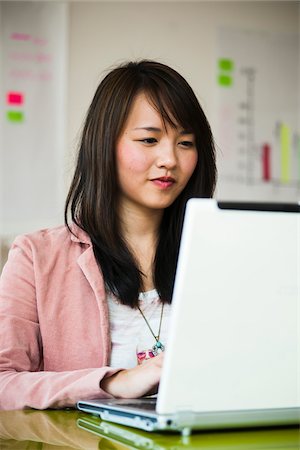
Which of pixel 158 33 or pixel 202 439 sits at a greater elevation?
pixel 158 33

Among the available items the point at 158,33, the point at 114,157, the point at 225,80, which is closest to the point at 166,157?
the point at 114,157

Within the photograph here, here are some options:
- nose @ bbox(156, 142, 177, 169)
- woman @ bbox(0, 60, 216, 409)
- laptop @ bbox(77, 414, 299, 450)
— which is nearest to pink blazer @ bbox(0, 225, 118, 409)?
woman @ bbox(0, 60, 216, 409)

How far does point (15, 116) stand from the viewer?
3.53 metres

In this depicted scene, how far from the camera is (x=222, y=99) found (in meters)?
4.01

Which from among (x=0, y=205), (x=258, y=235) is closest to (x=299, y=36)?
(x=0, y=205)

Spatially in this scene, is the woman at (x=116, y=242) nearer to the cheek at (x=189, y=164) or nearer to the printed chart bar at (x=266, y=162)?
the cheek at (x=189, y=164)

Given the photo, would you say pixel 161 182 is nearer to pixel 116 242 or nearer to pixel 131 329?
pixel 116 242

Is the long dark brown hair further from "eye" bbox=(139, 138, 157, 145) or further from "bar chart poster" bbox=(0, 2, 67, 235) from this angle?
"bar chart poster" bbox=(0, 2, 67, 235)

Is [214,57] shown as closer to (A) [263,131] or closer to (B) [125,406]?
(A) [263,131]

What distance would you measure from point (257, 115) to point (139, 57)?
2.82ft

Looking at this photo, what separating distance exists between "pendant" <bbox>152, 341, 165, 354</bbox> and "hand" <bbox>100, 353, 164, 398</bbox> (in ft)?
1.29

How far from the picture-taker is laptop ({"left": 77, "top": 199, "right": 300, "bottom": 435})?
39.6 inches

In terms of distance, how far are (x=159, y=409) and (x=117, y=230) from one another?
0.93 meters

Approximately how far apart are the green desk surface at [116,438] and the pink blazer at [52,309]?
320 mm
